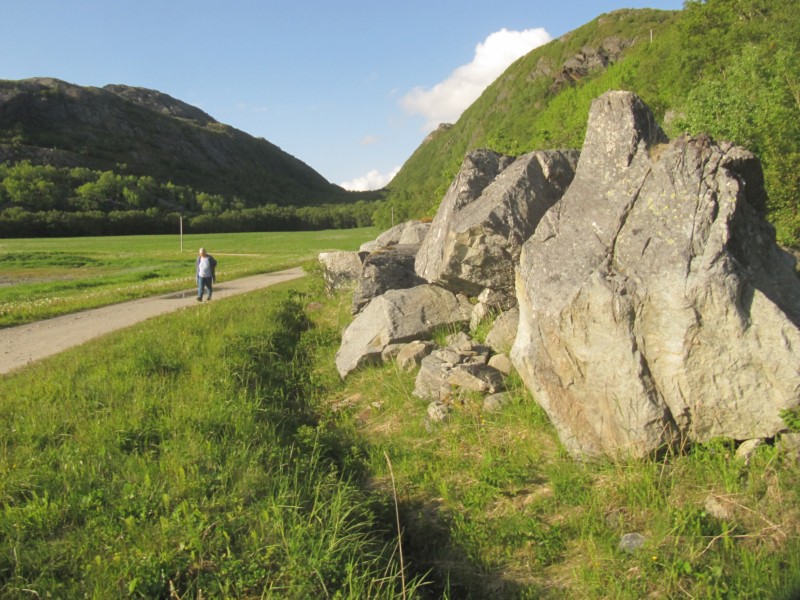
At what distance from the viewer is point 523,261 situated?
7.72 metres

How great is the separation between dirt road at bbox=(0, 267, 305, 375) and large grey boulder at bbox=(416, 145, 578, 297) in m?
8.39

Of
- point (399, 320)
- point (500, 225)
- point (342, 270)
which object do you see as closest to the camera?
point (500, 225)

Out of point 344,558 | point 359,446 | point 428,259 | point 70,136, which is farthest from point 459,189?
point 70,136

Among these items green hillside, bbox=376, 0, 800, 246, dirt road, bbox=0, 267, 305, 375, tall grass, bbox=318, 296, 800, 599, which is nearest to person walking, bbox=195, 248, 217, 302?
dirt road, bbox=0, 267, 305, 375

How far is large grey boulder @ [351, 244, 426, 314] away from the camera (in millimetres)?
13867

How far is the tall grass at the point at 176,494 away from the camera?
460cm

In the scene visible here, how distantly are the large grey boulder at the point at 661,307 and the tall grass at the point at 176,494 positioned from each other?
8.59 ft

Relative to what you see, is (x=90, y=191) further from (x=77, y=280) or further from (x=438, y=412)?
(x=438, y=412)

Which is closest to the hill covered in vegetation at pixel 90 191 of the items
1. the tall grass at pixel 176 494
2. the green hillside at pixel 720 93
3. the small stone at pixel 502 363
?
the green hillside at pixel 720 93

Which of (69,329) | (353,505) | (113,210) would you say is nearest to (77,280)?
(69,329)

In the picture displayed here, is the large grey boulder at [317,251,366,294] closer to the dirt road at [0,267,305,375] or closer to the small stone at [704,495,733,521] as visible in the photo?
the dirt road at [0,267,305,375]

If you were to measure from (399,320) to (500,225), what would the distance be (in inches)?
97.8

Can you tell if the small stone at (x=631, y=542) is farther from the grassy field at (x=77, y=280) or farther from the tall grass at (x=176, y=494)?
the grassy field at (x=77, y=280)

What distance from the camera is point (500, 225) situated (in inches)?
402
